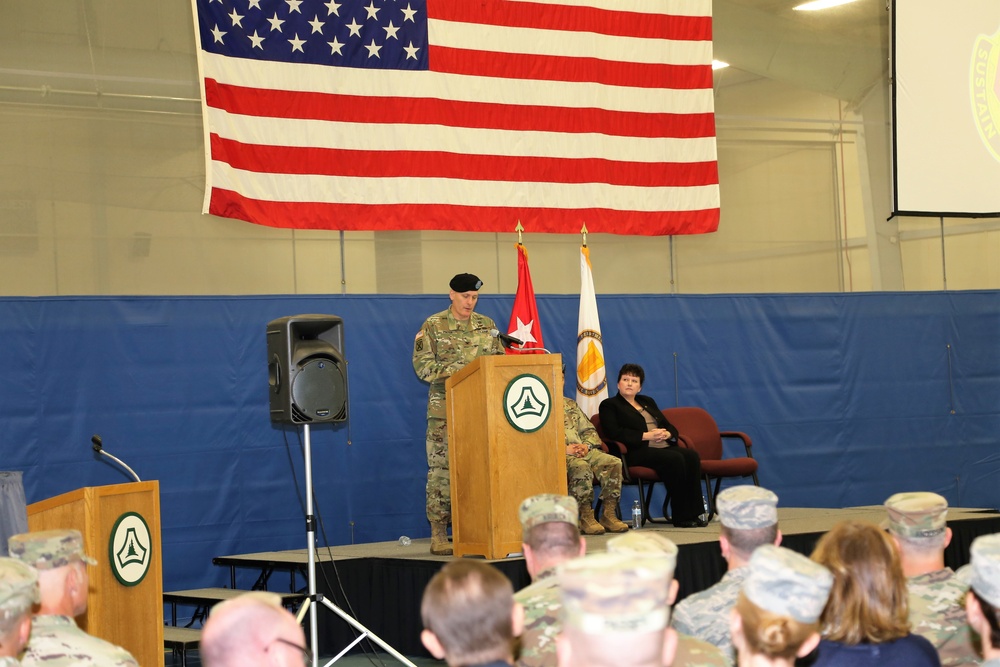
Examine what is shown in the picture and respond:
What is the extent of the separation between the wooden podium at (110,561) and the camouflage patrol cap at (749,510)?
2823 mm

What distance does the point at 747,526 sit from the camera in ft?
10.0

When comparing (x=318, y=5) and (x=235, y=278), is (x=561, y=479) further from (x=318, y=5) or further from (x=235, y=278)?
(x=318, y=5)

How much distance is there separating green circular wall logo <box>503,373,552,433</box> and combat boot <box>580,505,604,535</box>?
4.73 ft

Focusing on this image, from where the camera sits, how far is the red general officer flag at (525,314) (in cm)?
800

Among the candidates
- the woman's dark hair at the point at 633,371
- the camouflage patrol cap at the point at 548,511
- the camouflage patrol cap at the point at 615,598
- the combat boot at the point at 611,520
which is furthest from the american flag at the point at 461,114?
the camouflage patrol cap at the point at 615,598

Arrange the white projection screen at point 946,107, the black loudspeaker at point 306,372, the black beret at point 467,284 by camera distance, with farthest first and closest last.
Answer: the white projection screen at point 946,107 → the black beret at point 467,284 → the black loudspeaker at point 306,372

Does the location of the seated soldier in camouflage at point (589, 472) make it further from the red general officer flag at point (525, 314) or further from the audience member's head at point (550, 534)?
the audience member's head at point (550, 534)

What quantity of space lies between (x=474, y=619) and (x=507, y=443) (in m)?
3.65

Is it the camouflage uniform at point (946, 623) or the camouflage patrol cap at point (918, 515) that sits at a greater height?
the camouflage patrol cap at point (918, 515)

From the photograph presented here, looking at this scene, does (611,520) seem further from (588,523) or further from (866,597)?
(866,597)

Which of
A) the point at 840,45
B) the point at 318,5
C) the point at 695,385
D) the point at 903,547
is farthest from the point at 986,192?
the point at 903,547

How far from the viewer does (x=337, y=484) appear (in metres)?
7.70

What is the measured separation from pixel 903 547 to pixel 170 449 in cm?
512

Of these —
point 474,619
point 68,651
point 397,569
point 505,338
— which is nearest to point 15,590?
point 68,651
